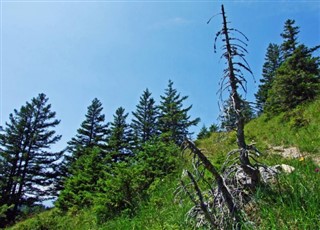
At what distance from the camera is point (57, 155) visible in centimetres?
3759

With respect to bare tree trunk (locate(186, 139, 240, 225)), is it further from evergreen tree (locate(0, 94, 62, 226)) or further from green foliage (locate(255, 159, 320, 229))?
evergreen tree (locate(0, 94, 62, 226))

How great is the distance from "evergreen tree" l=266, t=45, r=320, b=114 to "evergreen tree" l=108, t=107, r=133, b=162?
17.0 metres

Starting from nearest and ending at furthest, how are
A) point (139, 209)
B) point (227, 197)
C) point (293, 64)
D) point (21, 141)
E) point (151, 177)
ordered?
point (227, 197) → point (139, 209) → point (151, 177) → point (293, 64) → point (21, 141)

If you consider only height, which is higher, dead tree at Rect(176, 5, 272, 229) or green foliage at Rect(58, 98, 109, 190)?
green foliage at Rect(58, 98, 109, 190)

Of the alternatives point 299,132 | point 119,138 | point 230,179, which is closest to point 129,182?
point 230,179

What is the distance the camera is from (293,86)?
18344 millimetres

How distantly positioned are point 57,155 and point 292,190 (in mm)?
37848

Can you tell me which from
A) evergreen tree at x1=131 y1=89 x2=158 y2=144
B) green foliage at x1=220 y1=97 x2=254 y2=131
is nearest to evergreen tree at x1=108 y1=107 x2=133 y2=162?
evergreen tree at x1=131 y1=89 x2=158 y2=144

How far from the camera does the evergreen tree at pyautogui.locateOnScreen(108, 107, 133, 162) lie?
31.1m

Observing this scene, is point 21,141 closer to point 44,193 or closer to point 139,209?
point 44,193

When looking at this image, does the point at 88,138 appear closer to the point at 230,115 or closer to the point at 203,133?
the point at 203,133

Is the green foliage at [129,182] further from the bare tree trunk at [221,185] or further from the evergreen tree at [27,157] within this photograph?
the evergreen tree at [27,157]

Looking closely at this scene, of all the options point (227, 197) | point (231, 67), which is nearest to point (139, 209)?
point (227, 197)

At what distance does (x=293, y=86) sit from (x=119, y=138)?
66.2ft
